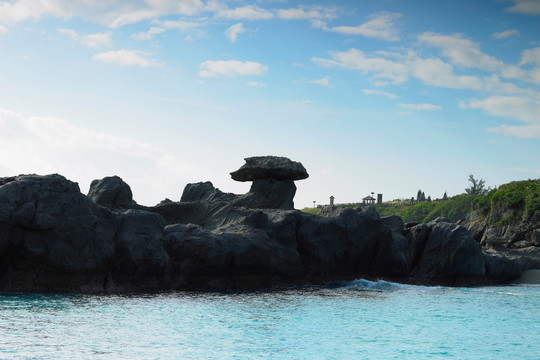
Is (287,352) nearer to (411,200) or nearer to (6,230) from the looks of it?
(6,230)

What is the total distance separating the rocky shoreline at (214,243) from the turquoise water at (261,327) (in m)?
→ 1.66

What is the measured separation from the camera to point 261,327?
16750mm

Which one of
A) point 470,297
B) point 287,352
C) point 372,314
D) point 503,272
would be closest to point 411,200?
point 503,272

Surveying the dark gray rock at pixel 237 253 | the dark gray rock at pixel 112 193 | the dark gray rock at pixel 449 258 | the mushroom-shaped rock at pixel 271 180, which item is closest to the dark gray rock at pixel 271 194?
the mushroom-shaped rock at pixel 271 180

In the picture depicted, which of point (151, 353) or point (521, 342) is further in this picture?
point (521, 342)

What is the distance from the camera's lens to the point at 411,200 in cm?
9969

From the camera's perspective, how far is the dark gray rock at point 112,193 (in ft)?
94.5

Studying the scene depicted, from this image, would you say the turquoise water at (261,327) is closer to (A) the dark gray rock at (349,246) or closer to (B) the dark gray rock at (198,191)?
(A) the dark gray rock at (349,246)

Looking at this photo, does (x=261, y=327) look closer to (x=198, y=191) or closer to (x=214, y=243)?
(x=214, y=243)

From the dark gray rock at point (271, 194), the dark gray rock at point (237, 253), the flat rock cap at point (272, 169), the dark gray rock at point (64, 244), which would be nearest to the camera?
the dark gray rock at point (64, 244)

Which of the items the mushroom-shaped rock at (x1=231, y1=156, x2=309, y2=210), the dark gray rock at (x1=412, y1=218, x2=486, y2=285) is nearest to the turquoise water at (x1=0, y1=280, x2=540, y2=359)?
the dark gray rock at (x1=412, y1=218, x2=486, y2=285)

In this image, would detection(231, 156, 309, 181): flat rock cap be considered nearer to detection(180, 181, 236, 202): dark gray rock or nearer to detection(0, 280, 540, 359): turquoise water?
detection(180, 181, 236, 202): dark gray rock

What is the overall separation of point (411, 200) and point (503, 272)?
210ft

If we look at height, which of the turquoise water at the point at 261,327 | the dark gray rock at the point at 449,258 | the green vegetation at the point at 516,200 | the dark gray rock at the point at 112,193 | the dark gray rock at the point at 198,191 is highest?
the green vegetation at the point at 516,200
